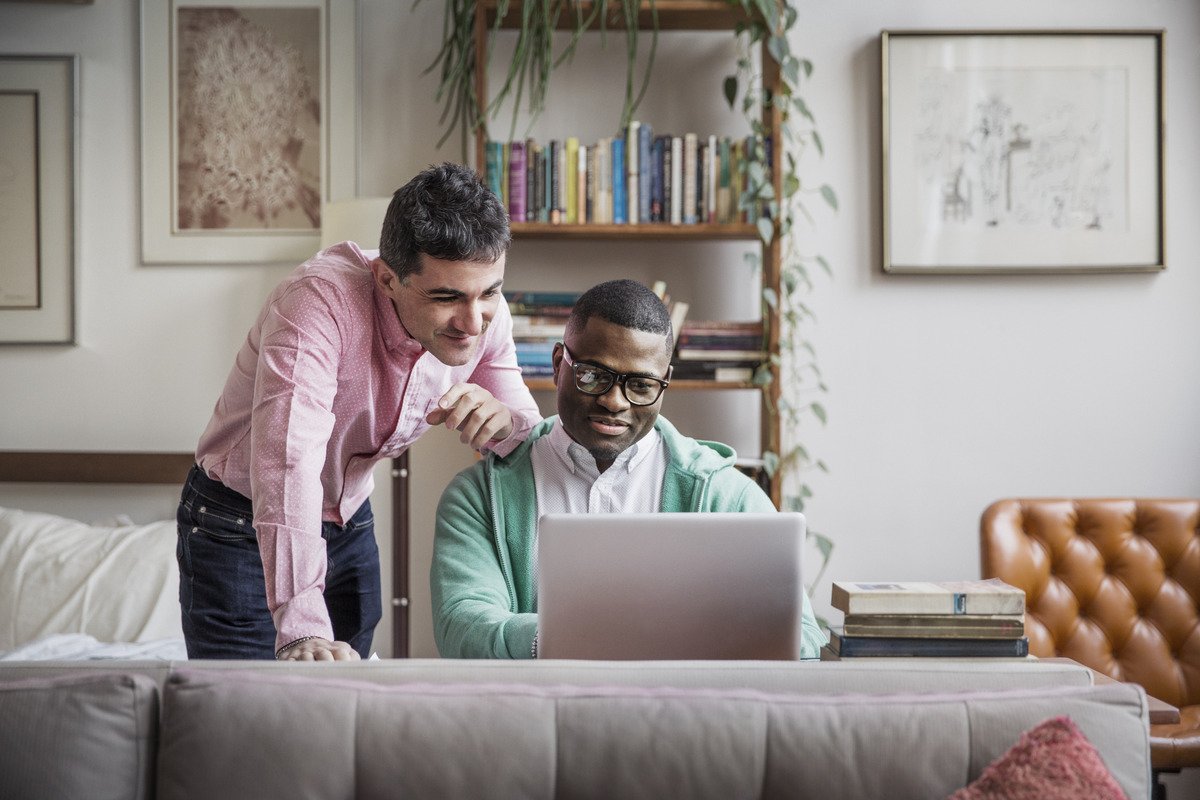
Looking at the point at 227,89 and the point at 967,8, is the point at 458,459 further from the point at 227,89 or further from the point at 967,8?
the point at 967,8

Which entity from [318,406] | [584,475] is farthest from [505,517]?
[318,406]

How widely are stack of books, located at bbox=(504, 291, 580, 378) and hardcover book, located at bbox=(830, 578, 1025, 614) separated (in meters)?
1.53

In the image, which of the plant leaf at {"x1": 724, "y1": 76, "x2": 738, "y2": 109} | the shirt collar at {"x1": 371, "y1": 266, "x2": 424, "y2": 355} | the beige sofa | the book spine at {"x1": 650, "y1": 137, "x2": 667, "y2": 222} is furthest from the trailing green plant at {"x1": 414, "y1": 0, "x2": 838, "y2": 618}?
the beige sofa

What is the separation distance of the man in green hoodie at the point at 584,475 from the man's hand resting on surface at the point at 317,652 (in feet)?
0.83

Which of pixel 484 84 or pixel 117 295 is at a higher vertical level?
pixel 484 84

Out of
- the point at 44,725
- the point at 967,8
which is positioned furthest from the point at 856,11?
the point at 44,725

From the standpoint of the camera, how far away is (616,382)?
1519 mm

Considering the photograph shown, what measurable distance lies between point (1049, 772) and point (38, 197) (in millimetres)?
2912

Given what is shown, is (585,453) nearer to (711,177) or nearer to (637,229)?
(637,229)

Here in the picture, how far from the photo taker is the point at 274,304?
143cm

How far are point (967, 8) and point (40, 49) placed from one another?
8.55ft

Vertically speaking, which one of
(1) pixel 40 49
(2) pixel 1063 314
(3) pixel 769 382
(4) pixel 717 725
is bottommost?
(4) pixel 717 725

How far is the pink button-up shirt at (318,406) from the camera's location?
1255 millimetres

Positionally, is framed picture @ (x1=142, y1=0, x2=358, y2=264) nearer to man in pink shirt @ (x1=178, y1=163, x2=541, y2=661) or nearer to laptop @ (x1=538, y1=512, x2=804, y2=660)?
man in pink shirt @ (x1=178, y1=163, x2=541, y2=661)
